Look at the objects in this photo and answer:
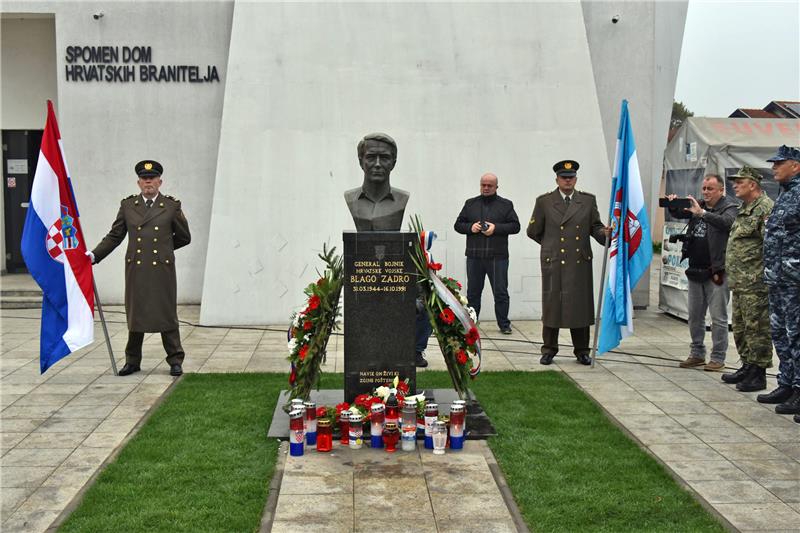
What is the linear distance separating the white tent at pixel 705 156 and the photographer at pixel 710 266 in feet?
8.19

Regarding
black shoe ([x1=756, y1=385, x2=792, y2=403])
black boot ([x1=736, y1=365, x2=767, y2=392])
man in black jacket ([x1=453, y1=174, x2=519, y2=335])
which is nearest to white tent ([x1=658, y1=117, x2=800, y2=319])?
man in black jacket ([x1=453, y1=174, x2=519, y2=335])

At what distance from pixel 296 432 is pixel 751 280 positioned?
13.8 ft

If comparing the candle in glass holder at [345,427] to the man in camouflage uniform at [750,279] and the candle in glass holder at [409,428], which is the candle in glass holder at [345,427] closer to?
the candle in glass holder at [409,428]

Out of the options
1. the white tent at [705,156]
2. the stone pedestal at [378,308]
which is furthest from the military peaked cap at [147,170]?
the white tent at [705,156]

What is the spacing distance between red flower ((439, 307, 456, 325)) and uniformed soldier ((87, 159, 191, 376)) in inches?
118

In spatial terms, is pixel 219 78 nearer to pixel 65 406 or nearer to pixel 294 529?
pixel 65 406

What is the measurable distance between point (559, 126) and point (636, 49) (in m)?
2.05

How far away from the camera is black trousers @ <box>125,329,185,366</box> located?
27.3ft

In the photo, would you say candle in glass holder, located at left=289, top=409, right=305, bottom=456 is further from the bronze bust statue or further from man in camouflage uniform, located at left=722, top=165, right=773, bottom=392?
man in camouflage uniform, located at left=722, top=165, right=773, bottom=392

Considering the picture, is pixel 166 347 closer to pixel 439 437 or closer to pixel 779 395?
pixel 439 437

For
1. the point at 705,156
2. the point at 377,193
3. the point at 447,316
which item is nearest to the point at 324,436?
the point at 447,316

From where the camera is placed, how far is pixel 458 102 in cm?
1139

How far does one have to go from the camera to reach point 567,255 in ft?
28.6

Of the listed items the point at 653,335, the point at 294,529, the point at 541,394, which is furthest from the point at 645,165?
the point at 294,529
